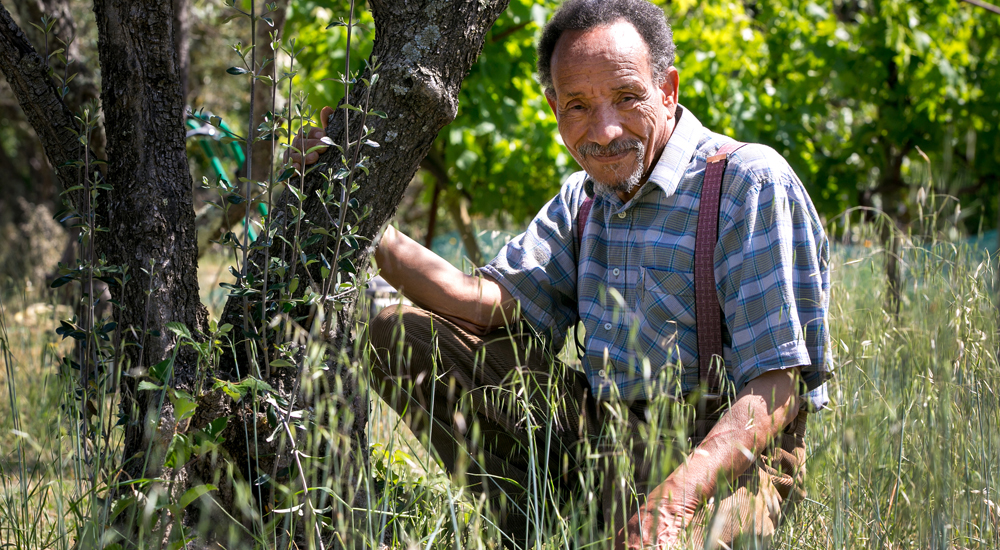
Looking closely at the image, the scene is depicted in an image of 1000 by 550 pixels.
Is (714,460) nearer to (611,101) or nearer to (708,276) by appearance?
(708,276)

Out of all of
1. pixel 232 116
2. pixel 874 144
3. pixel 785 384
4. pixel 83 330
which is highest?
pixel 232 116

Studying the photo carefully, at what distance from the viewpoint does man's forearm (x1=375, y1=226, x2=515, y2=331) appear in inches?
80.7

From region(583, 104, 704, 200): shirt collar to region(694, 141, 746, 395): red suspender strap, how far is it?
0.09 meters

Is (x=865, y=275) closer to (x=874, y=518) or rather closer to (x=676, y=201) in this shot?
(x=676, y=201)

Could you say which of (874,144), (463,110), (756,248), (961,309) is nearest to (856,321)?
(961,309)

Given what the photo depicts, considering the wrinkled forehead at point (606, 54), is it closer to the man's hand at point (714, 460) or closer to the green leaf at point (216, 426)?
the man's hand at point (714, 460)

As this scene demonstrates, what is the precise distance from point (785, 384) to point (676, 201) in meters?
0.54

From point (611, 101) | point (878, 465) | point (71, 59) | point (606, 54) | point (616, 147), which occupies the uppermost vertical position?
point (71, 59)

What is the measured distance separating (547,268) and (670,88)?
582 millimetres

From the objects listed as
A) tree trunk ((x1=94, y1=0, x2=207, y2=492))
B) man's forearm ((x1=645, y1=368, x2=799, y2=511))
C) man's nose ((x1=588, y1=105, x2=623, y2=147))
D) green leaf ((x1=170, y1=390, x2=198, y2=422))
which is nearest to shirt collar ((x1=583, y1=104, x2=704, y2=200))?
man's nose ((x1=588, y1=105, x2=623, y2=147))

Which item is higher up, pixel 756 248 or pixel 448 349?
pixel 756 248

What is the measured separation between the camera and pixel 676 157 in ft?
6.55

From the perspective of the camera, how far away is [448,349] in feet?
6.72

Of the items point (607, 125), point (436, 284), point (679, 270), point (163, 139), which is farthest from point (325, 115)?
point (679, 270)
